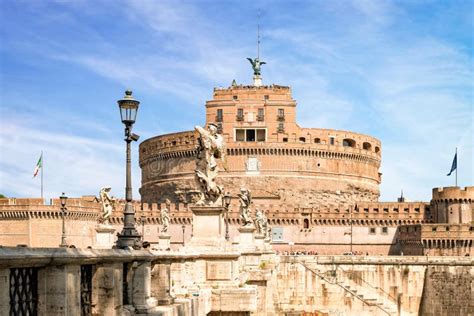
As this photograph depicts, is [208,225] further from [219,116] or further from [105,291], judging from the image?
[219,116]

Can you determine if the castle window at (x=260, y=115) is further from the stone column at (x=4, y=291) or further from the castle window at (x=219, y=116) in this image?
the stone column at (x=4, y=291)

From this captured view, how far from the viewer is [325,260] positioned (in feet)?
196

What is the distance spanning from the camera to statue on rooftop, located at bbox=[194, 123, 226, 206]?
13117mm

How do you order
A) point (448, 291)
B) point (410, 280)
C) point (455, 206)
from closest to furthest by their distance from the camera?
point (448, 291)
point (410, 280)
point (455, 206)

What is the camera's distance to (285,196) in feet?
282

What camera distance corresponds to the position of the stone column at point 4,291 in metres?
4.77

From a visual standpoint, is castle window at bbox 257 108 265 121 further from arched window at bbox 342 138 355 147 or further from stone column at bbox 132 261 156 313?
stone column at bbox 132 261 156 313

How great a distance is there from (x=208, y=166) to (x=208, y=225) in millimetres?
1073

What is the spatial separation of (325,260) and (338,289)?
64.3 ft

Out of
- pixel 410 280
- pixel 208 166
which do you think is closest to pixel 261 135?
pixel 410 280

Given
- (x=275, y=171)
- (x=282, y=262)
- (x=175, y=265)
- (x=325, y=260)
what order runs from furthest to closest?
1. (x=275, y=171)
2. (x=325, y=260)
3. (x=282, y=262)
4. (x=175, y=265)

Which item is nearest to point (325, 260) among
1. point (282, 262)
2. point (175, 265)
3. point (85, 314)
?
point (282, 262)

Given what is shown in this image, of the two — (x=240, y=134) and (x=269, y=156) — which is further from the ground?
(x=240, y=134)

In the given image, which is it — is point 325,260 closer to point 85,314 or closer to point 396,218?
point 396,218
